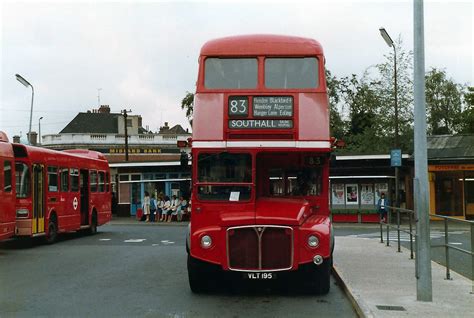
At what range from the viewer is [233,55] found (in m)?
10.4

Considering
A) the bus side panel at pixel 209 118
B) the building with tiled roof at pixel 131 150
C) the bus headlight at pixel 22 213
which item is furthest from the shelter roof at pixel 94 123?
the bus side panel at pixel 209 118

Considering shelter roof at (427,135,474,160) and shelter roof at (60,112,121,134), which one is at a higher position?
shelter roof at (60,112,121,134)

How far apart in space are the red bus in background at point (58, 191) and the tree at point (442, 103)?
3380cm

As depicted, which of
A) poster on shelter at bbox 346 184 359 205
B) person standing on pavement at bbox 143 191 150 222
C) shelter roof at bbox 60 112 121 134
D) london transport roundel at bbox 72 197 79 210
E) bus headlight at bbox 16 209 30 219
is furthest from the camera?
shelter roof at bbox 60 112 121 134

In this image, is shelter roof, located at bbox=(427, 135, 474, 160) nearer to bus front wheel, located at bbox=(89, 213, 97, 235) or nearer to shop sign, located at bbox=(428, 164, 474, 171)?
shop sign, located at bbox=(428, 164, 474, 171)

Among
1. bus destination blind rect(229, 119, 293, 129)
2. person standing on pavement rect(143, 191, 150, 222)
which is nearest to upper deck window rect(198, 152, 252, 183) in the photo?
bus destination blind rect(229, 119, 293, 129)

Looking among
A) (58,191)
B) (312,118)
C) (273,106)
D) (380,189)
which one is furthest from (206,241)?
(380,189)

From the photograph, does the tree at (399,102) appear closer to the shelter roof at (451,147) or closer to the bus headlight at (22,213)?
the shelter roof at (451,147)

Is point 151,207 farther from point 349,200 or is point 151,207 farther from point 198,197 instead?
point 198,197

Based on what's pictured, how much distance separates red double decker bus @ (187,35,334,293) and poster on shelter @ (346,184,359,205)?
21216 millimetres

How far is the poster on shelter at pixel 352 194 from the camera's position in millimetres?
31531

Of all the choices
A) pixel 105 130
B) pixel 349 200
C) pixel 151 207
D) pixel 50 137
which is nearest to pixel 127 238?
pixel 151 207

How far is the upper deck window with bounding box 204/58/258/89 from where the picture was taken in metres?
10.2

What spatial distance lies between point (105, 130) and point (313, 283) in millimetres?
60231
